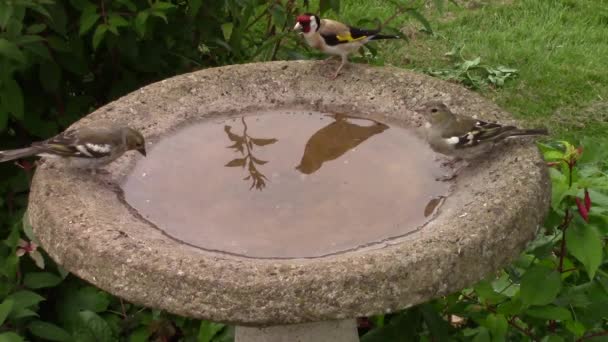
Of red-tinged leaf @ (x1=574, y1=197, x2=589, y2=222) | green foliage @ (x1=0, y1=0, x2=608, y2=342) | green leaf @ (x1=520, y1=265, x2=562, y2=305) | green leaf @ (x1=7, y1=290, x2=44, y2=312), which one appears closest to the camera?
red-tinged leaf @ (x1=574, y1=197, x2=589, y2=222)

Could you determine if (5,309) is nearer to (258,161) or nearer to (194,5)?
(258,161)

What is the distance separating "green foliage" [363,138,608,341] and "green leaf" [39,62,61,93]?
7.45ft

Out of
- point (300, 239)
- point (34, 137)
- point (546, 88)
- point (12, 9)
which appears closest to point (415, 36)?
point (546, 88)

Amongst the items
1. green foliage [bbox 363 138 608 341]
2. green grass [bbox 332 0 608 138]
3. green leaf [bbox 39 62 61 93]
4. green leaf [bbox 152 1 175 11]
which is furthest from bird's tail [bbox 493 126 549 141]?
green grass [bbox 332 0 608 138]

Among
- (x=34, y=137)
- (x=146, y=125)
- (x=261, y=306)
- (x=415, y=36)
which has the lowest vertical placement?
(x=415, y=36)

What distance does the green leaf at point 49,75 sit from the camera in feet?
16.3

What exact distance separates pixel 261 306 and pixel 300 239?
520 millimetres

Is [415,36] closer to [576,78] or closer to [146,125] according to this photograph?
[576,78]

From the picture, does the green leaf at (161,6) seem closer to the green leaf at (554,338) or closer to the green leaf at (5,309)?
the green leaf at (5,309)

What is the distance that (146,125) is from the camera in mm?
4262

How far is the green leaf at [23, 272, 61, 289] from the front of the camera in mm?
4453

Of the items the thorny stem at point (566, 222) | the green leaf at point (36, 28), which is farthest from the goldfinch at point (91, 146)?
the thorny stem at point (566, 222)

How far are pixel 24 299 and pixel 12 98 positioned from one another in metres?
1.05

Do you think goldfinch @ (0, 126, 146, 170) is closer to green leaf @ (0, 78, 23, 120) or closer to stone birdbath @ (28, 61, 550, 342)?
stone birdbath @ (28, 61, 550, 342)
